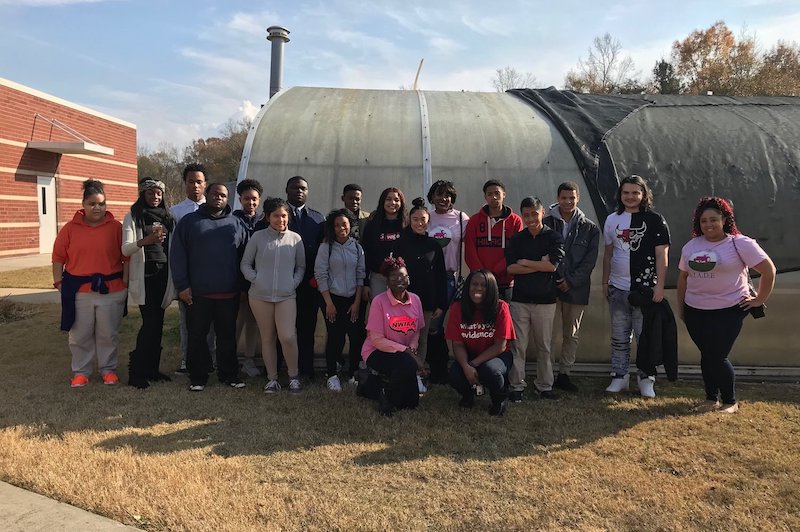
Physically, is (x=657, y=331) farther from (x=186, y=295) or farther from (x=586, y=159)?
(x=186, y=295)

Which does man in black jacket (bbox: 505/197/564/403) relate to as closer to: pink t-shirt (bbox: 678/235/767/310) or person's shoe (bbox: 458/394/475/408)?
person's shoe (bbox: 458/394/475/408)

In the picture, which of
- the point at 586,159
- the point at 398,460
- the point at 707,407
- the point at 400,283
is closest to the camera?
the point at 398,460

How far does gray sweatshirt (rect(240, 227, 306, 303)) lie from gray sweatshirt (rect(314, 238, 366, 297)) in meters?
0.24

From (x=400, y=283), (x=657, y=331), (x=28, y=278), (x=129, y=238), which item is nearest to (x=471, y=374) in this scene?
(x=400, y=283)

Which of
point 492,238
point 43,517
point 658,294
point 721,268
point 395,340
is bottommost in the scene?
point 43,517

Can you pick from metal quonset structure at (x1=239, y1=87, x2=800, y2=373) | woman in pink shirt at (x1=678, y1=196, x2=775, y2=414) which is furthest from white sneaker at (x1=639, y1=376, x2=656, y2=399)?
metal quonset structure at (x1=239, y1=87, x2=800, y2=373)

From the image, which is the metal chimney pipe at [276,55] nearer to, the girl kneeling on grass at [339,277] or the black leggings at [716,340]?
the girl kneeling on grass at [339,277]

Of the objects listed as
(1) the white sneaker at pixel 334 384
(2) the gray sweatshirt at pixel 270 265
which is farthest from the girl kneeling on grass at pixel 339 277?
(2) the gray sweatshirt at pixel 270 265

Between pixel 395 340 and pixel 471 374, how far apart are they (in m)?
0.66

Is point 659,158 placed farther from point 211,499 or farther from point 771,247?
point 211,499

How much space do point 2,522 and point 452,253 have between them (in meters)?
3.64

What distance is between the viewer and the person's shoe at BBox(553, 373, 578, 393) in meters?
5.02

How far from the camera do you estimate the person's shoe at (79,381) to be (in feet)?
16.5

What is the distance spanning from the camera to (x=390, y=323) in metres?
4.40
